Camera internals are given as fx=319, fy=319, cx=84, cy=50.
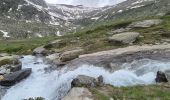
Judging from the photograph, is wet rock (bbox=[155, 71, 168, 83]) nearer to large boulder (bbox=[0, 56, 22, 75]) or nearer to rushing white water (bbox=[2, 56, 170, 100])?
rushing white water (bbox=[2, 56, 170, 100])

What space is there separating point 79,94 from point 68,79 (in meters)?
12.3

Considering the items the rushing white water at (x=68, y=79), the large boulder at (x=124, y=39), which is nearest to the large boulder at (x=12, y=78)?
the rushing white water at (x=68, y=79)

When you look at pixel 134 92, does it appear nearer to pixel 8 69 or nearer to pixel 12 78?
pixel 12 78

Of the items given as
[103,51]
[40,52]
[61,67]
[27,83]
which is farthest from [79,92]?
[40,52]

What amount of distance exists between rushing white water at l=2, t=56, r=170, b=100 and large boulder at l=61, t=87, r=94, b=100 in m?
6.11

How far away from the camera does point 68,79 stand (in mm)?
38875

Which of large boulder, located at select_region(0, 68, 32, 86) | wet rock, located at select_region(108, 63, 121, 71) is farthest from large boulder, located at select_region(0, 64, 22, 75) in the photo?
wet rock, located at select_region(108, 63, 121, 71)

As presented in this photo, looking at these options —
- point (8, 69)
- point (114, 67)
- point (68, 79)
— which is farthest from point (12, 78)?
point (114, 67)

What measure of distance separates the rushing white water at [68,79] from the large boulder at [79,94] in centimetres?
611

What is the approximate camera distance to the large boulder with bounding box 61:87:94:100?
2614 centimetres

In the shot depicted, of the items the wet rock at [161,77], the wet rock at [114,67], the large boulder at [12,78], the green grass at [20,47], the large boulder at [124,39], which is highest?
the large boulder at [124,39]

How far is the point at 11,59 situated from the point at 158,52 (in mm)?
24923

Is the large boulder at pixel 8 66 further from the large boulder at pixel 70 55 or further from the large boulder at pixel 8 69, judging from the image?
the large boulder at pixel 70 55

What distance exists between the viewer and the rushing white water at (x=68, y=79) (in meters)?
35.6
